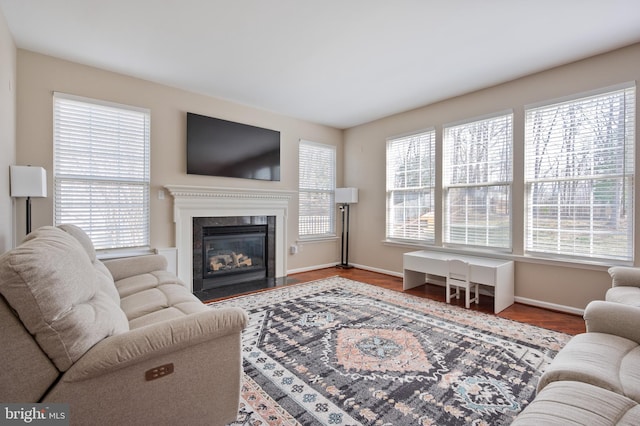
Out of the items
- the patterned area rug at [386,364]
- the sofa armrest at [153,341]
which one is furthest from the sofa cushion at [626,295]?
the sofa armrest at [153,341]

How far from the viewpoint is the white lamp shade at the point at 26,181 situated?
8.46ft

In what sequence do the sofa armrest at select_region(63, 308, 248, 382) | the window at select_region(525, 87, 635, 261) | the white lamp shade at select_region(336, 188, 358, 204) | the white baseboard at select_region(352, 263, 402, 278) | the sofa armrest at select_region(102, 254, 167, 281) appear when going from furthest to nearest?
1. the white lamp shade at select_region(336, 188, 358, 204)
2. the white baseboard at select_region(352, 263, 402, 278)
3. the window at select_region(525, 87, 635, 261)
4. the sofa armrest at select_region(102, 254, 167, 281)
5. the sofa armrest at select_region(63, 308, 248, 382)

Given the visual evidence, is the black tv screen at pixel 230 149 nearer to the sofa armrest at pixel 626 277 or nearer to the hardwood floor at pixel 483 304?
the hardwood floor at pixel 483 304

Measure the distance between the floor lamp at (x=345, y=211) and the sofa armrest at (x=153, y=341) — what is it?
13.8ft

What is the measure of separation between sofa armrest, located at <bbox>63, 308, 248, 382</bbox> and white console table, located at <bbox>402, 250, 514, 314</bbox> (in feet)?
9.78

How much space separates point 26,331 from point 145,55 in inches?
119

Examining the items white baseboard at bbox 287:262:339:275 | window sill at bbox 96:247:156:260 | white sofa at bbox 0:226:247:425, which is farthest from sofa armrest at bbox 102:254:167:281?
white baseboard at bbox 287:262:339:275

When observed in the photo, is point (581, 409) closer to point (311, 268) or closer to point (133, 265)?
point (133, 265)

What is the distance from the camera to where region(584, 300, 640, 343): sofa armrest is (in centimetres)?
159

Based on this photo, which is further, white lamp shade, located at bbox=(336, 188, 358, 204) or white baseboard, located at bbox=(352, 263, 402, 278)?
white lamp shade, located at bbox=(336, 188, 358, 204)

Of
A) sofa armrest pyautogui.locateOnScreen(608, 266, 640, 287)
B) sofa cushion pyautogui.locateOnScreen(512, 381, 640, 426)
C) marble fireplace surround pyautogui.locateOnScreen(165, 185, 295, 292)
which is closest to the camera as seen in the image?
sofa cushion pyautogui.locateOnScreen(512, 381, 640, 426)

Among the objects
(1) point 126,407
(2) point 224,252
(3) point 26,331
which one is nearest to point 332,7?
(3) point 26,331

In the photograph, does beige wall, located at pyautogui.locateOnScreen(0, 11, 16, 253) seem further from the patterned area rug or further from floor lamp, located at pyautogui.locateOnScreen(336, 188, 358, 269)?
floor lamp, located at pyautogui.locateOnScreen(336, 188, 358, 269)

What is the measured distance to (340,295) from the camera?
154 inches
